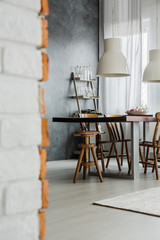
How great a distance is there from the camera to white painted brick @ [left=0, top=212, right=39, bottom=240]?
63 centimetres

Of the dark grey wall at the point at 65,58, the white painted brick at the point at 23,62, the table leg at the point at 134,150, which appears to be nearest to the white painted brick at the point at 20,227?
the white painted brick at the point at 23,62

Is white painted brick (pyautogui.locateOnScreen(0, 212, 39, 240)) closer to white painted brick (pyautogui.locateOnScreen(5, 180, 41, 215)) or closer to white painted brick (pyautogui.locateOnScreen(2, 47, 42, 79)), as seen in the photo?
white painted brick (pyautogui.locateOnScreen(5, 180, 41, 215))

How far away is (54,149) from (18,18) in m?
6.76

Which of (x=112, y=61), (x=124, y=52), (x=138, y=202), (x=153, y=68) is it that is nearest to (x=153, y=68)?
(x=153, y=68)

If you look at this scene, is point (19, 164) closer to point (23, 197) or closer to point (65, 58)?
point (23, 197)

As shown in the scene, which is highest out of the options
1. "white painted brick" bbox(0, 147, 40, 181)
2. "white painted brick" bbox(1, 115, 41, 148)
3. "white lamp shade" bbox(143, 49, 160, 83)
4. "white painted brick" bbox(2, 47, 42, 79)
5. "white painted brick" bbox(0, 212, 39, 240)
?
"white lamp shade" bbox(143, 49, 160, 83)

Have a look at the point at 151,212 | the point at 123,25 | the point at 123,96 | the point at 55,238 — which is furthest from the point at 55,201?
the point at 123,25

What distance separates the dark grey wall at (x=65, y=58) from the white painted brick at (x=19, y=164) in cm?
649

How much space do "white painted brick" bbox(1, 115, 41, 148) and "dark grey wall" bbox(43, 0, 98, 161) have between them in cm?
648

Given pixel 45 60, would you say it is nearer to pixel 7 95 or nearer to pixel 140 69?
pixel 7 95

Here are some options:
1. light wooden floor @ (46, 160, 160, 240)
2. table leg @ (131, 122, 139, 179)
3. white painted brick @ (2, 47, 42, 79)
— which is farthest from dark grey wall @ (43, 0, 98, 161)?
white painted brick @ (2, 47, 42, 79)

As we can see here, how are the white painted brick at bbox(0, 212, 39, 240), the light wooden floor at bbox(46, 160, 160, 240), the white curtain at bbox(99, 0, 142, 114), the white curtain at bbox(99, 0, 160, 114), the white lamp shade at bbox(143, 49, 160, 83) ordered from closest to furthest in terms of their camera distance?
the white painted brick at bbox(0, 212, 39, 240)
the light wooden floor at bbox(46, 160, 160, 240)
the white lamp shade at bbox(143, 49, 160, 83)
the white curtain at bbox(99, 0, 160, 114)
the white curtain at bbox(99, 0, 142, 114)

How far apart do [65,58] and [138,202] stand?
16.0 ft

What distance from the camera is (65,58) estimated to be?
300 inches
